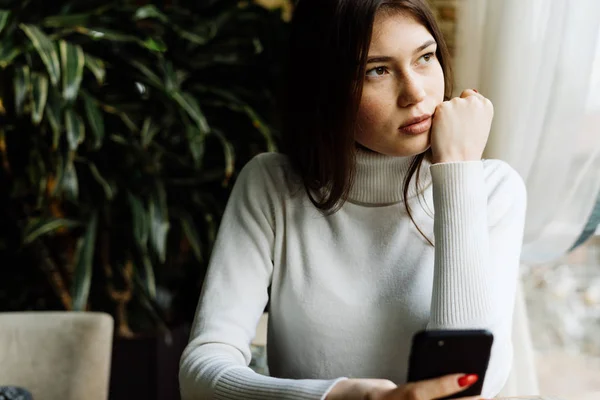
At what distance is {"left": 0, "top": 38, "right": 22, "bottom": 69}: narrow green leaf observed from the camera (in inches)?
72.6

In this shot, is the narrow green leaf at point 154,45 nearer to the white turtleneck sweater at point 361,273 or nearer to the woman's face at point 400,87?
the white turtleneck sweater at point 361,273

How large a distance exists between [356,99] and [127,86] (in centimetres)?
126

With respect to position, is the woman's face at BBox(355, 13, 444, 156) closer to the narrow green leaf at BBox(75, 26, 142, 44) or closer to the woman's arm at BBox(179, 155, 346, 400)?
the woman's arm at BBox(179, 155, 346, 400)

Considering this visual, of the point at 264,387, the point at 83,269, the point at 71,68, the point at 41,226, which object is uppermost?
the point at 71,68

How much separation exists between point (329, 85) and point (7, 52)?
1.15m

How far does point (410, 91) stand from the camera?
3.46 feet

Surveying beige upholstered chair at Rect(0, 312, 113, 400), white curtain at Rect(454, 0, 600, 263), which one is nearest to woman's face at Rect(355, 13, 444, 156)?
white curtain at Rect(454, 0, 600, 263)

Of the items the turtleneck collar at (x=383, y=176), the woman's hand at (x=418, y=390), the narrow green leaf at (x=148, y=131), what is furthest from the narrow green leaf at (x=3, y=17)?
the woman's hand at (x=418, y=390)

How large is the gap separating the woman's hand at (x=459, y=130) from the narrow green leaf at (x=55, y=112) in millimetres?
1161

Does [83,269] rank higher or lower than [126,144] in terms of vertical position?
lower

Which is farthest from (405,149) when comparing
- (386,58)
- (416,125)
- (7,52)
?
(7,52)

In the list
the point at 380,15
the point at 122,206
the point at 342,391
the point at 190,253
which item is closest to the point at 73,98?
the point at 122,206

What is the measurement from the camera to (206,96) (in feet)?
7.50

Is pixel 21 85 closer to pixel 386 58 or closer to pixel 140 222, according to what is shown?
pixel 140 222
